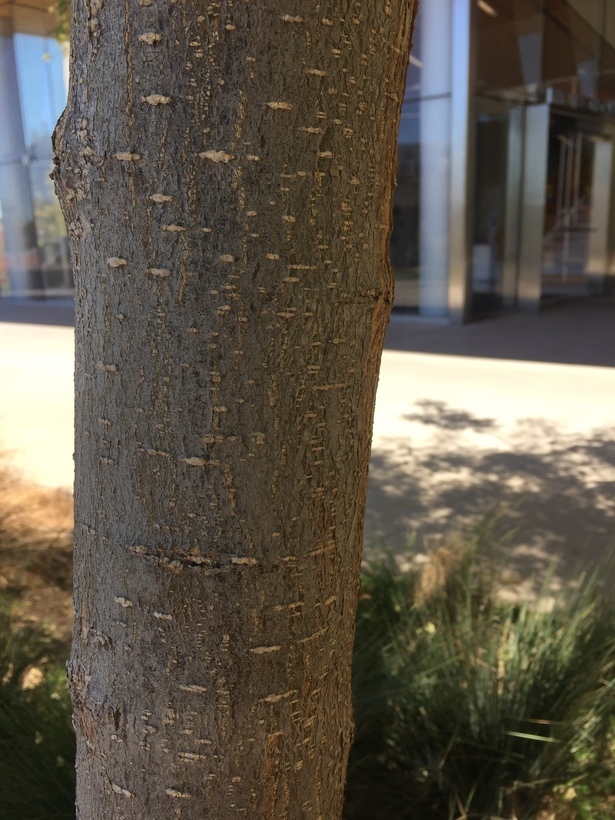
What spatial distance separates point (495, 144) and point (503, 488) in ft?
28.6

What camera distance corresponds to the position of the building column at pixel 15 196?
16391mm

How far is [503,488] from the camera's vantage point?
5.27 m

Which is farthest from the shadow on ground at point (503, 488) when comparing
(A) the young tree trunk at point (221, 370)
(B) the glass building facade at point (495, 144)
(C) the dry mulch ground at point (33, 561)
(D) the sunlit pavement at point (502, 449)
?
(B) the glass building facade at point (495, 144)

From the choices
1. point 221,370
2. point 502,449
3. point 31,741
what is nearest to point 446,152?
point 502,449

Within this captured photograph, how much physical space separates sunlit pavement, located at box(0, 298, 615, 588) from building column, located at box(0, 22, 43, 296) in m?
7.63

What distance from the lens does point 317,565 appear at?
3.32 ft

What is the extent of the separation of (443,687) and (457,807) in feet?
1.16

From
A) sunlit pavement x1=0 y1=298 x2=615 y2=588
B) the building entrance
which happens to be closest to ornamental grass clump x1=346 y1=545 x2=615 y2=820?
sunlit pavement x1=0 y1=298 x2=615 y2=588

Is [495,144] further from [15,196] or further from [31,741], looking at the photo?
[31,741]

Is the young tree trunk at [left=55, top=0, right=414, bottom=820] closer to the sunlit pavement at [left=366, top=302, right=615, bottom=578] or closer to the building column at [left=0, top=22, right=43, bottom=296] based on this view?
the sunlit pavement at [left=366, top=302, right=615, bottom=578]

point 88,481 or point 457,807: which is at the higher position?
point 88,481

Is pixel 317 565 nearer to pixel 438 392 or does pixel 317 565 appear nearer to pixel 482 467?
pixel 482 467

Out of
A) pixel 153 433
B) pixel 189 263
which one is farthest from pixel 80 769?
pixel 189 263

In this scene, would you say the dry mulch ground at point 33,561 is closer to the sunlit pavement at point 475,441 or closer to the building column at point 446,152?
the sunlit pavement at point 475,441
